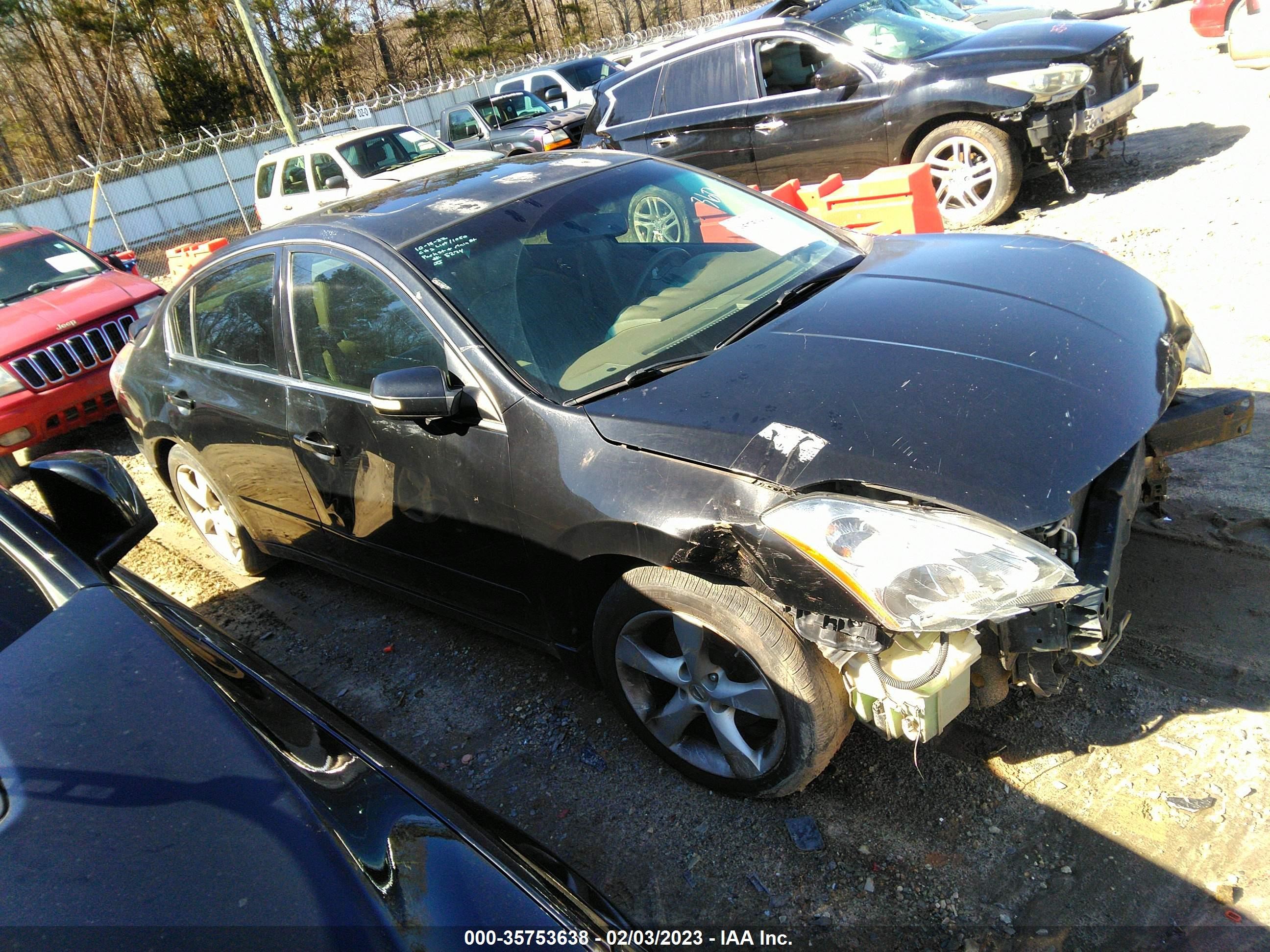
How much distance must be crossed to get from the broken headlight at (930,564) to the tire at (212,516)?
3.28 meters

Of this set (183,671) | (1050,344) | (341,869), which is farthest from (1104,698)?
(183,671)

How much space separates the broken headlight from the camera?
6.68ft

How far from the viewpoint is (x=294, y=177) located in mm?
13414

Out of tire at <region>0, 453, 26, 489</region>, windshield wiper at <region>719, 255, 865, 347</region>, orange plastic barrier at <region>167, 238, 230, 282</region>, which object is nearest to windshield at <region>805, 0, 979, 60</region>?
windshield wiper at <region>719, 255, 865, 347</region>

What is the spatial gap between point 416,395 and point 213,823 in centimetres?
147

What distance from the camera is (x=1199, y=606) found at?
303cm

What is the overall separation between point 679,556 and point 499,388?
0.81 meters

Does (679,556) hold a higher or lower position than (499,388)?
lower

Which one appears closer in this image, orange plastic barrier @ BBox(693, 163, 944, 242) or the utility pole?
orange plastic barrier @ BBox(693, 163, 944, 242)

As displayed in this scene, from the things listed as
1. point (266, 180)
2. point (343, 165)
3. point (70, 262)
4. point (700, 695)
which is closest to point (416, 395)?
point (700, 695)

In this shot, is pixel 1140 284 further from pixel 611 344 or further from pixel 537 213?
pixel 537 213

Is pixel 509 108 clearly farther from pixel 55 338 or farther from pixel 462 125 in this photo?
pixel 55 338

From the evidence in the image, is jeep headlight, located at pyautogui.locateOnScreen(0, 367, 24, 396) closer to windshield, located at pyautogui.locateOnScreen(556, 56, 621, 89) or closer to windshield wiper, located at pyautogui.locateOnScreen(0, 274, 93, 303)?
windshield wiper, located at pyautogui.locateOnScreen(0, 274, 93, 303)

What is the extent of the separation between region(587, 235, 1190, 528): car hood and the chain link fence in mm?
18007
